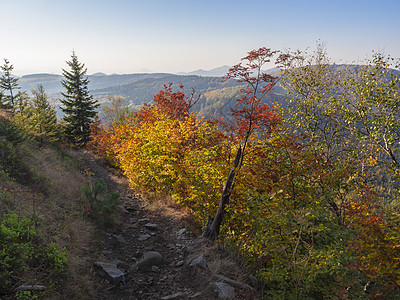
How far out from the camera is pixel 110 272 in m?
5.68

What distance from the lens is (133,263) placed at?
6750mm

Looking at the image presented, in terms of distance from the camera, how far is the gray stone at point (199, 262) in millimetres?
5998

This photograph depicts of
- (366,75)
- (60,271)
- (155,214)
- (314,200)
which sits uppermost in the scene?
(366,75)

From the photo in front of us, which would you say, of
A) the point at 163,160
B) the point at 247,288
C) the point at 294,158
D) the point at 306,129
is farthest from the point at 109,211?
the point at 306,129

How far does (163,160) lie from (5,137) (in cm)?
688

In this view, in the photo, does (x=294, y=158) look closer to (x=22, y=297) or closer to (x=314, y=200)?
(x=314, y=200)

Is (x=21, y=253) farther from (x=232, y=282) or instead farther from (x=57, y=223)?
(x=232, y=282)

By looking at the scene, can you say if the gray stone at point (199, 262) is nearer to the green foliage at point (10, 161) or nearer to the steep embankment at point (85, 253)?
the steep embankment at point (85, 253)

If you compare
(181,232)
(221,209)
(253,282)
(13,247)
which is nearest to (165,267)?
(181,232)

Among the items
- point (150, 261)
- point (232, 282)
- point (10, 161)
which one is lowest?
point (150, 261)

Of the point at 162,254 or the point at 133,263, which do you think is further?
the point at 162,254

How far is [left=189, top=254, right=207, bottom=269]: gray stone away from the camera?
6.00m

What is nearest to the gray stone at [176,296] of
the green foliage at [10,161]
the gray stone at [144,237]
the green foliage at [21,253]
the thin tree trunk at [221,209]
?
the thin tree trunk at [221,209]

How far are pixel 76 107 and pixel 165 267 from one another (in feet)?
86.9
